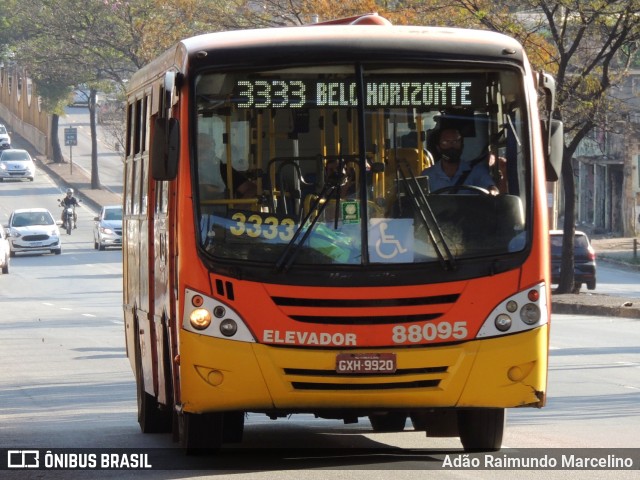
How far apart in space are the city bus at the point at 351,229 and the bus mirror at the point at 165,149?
12 mm

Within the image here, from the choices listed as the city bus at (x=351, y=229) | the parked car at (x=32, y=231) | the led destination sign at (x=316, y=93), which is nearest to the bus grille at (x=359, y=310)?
the city bus at (x=351, y=229)

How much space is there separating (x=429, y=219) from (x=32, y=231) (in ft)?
142

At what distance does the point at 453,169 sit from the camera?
9.88 metres

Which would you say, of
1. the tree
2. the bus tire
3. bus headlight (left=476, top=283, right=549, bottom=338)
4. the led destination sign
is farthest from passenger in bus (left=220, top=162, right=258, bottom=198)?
the tree

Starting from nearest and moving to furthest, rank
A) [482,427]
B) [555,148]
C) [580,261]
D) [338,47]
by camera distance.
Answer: [338,47], [482,427], [555,148], [580,261]

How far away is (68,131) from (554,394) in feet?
212

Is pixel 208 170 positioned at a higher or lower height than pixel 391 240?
higher

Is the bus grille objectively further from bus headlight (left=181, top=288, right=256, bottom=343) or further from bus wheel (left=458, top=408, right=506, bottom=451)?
bus wheel (left=458, top=408, right=506, bottom=451)

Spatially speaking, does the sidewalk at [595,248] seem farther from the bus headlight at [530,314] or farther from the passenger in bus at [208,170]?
the passenger in bus at [208,170]

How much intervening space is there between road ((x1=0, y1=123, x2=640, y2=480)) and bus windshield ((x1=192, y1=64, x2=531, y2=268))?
4.54 ft

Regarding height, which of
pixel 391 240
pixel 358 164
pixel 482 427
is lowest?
pixel 482 427

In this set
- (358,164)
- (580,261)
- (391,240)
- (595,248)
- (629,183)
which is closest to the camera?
(391,240)

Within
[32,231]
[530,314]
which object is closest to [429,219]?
[530,314]

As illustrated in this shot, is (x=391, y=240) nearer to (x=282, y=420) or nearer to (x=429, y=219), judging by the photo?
(x=429, y=219)
